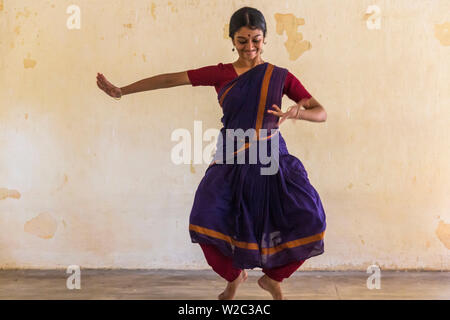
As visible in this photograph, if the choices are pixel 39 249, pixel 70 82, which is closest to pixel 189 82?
pixel 70 82

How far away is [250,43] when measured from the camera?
256 cm

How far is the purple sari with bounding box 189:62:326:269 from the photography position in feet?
8.16

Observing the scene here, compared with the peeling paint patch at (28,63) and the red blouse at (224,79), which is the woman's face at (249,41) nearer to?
the red blouse at (224,79)

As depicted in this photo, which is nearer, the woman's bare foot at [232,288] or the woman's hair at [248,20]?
the woman's hair at [248,20]

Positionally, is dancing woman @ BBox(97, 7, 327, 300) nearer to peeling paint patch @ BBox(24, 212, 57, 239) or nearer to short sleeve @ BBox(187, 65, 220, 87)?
short sleeve @ BBox(187, 65, 220, 87)

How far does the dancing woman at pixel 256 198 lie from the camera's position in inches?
98.0

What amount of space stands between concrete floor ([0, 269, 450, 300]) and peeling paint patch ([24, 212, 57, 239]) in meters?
0.25

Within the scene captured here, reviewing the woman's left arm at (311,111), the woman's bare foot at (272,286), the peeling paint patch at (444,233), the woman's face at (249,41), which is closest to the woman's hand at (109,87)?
the woman's face at (249,41)

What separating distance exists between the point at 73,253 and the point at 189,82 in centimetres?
163

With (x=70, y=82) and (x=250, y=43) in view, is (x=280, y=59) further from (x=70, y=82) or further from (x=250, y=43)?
(x=70, y=82)

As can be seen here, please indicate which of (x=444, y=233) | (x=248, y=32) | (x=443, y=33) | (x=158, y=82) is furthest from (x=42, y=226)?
(x=443, y=33)

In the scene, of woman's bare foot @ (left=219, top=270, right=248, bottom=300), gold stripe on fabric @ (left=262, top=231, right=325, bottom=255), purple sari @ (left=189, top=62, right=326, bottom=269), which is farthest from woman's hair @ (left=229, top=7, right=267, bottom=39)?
woman's bare foot @ (left=219, top=270, right=248, bottom=300)

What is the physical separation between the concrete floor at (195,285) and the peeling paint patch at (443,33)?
151 centimetres

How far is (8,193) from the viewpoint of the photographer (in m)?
3.67
